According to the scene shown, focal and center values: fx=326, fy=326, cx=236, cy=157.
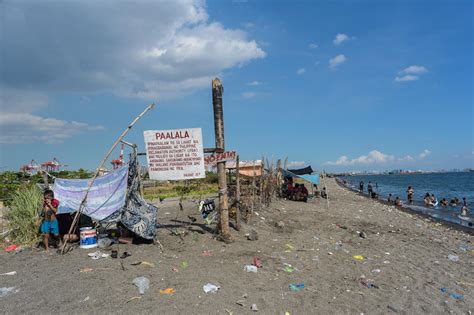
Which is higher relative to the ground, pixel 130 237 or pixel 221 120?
pixel 221 120

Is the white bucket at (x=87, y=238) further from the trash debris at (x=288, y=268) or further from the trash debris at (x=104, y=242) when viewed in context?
the trash debris at (x=288, y=268)

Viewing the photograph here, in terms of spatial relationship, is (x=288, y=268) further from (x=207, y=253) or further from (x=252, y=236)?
(x=252, y=236)

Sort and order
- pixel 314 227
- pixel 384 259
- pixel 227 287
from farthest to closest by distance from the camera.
→ pixel 314 227 < pixel 384 259 < pixel 227 287

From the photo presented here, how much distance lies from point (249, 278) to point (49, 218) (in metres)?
4.25

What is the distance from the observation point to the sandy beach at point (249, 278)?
441 cm

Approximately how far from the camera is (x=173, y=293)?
15.2ft

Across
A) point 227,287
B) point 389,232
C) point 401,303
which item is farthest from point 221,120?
point 389,232

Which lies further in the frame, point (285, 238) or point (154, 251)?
point (285, 238)

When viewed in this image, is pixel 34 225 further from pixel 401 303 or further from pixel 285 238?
pixel 401 303

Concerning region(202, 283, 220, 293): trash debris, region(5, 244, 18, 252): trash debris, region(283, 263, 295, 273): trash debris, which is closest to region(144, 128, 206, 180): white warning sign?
region(283, 263, 295, 273): trash debris

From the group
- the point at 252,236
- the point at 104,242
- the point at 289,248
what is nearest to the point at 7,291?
the point at 104,242

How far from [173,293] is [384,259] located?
4814 millimetres

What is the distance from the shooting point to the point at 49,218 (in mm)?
6617

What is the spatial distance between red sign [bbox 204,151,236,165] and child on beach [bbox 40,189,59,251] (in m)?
3.24
